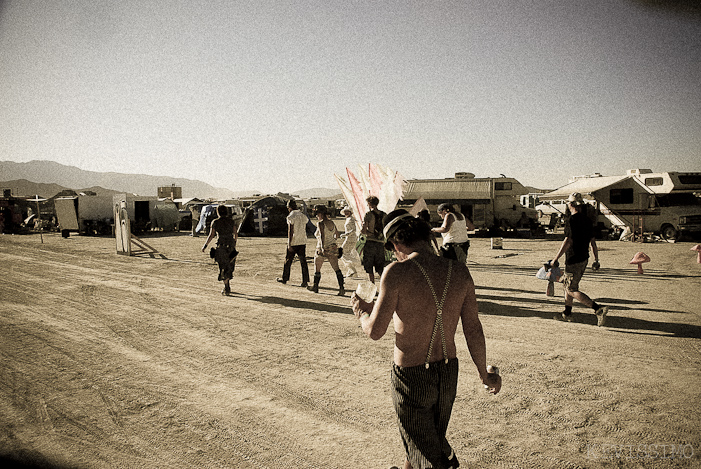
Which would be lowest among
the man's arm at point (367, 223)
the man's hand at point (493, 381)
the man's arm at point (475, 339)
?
the man's hand at point (493, 381)

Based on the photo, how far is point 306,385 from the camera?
4574 mm

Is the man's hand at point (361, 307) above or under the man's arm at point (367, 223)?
under

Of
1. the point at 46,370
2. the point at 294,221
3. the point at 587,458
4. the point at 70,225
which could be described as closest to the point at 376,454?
the point at 587,458

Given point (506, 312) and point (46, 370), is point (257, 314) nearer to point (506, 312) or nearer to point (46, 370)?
point (46, 370)

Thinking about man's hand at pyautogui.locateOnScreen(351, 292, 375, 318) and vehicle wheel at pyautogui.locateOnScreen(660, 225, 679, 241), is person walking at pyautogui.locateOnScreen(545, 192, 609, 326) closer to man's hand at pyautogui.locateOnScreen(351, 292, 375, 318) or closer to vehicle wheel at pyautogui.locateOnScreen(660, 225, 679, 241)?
man's hand at pyautogui.locateOnScreen(351, 292, 375, 318)

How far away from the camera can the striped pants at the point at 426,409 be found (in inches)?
86.8

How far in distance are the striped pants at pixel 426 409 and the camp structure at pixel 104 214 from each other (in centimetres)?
3067

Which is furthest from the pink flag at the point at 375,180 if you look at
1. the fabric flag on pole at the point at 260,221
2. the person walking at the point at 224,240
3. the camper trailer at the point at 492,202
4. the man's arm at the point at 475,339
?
the fabric flag on pole at the point at 260,221

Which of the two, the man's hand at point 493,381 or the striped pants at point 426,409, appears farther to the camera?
the man's hand at point 493,381

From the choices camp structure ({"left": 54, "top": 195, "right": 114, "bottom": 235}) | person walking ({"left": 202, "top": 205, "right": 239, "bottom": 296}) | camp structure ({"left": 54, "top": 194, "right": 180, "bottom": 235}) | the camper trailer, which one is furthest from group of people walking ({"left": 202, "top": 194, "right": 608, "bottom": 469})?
camp structure ({"left": 54, "top": 195, "right": 114, "bottom": 235})

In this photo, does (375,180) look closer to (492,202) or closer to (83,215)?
(492,202)

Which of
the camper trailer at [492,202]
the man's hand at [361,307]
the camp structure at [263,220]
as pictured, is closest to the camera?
the man's hand at [361,307]

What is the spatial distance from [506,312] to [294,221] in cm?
479

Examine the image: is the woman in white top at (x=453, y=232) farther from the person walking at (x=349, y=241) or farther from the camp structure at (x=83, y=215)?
the camp structure at (x=83, y=215)
